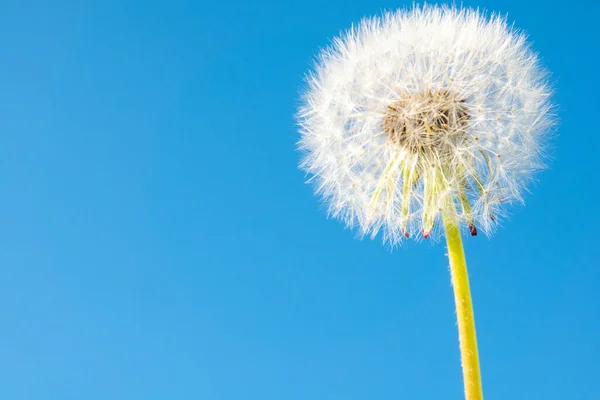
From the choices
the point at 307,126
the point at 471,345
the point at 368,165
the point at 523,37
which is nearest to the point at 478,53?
the point at 523,37

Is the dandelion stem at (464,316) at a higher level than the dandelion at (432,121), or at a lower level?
lower

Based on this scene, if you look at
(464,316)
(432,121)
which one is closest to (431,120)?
(432,121)

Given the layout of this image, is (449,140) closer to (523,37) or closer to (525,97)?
(525,97)

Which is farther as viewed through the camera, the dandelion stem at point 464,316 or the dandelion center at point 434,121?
the dandelion center at point 434,121

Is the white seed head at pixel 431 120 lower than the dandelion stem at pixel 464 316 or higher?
higher

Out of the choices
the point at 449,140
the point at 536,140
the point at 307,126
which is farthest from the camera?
the point at 307,126
